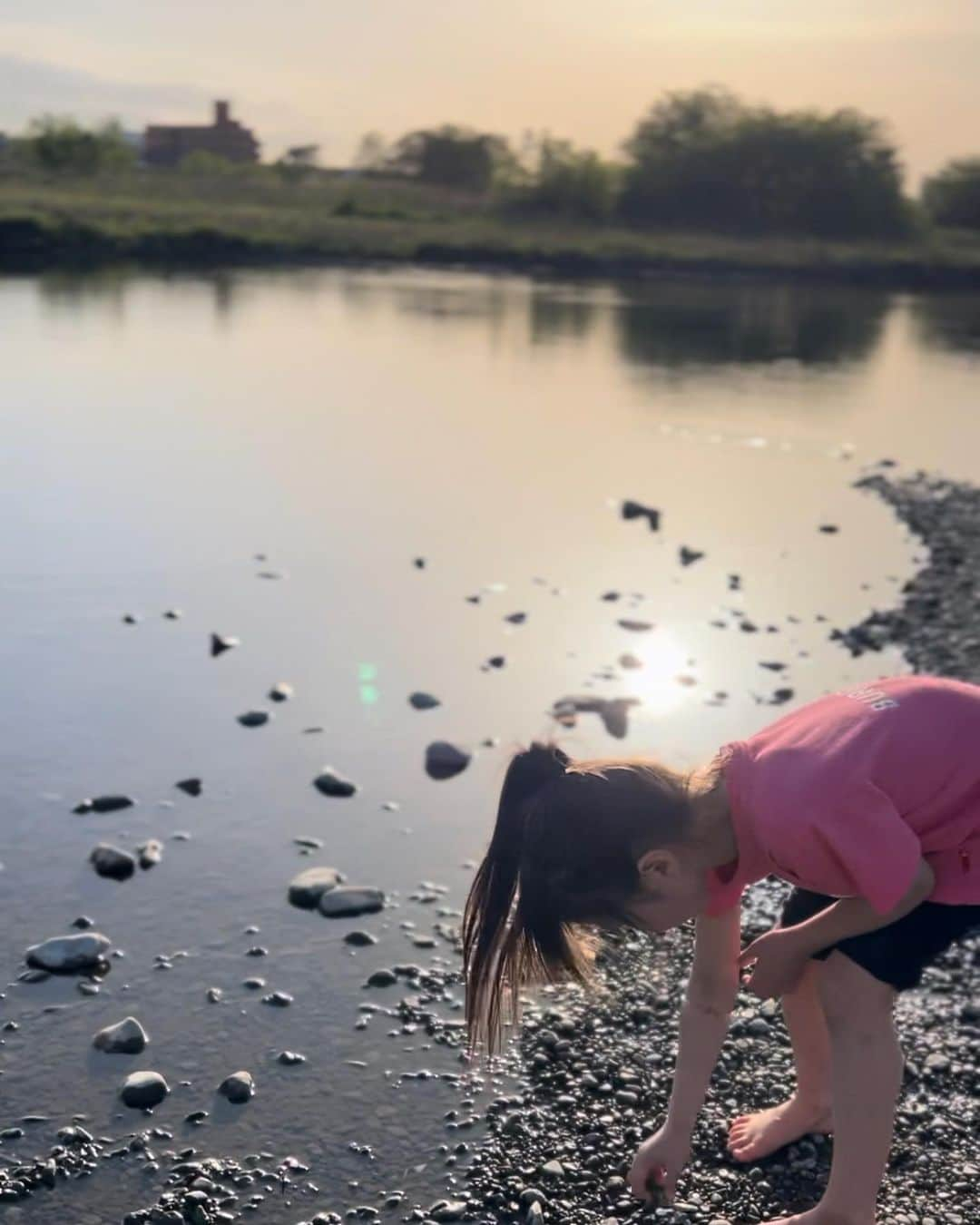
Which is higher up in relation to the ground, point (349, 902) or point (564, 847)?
point (564, 847)

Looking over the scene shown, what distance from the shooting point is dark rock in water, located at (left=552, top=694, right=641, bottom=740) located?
735 cm

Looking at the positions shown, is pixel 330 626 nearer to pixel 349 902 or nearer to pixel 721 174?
pixel 349 902

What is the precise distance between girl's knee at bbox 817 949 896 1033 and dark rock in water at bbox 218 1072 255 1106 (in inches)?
69.5

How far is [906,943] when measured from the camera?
3205 millimetres

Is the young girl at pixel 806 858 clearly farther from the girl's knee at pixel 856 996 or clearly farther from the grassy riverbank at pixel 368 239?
the grassy riverbank at pixel 368 239

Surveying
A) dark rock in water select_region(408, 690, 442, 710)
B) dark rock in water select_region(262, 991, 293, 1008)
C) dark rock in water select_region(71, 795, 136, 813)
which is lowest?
dark rock in water select_region(262, 991, 293, 1008)

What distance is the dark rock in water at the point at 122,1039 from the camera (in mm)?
4266

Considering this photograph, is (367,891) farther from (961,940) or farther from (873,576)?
(873,576)

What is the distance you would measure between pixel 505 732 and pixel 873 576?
192 inches

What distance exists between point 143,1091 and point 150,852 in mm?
1630

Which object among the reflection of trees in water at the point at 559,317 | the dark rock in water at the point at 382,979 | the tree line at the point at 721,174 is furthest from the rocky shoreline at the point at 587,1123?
the tree line at the point at 721,174

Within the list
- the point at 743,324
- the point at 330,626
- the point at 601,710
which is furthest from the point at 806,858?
the point at 743,324

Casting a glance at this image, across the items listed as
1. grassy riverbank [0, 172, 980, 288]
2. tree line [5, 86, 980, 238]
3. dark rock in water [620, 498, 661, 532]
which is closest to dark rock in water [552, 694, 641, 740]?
dark rock in water [620, 498, 661, 532]

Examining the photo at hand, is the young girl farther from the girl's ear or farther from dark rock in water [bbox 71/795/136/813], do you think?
A: dark rock in water [bbox 71/795/136/813]
